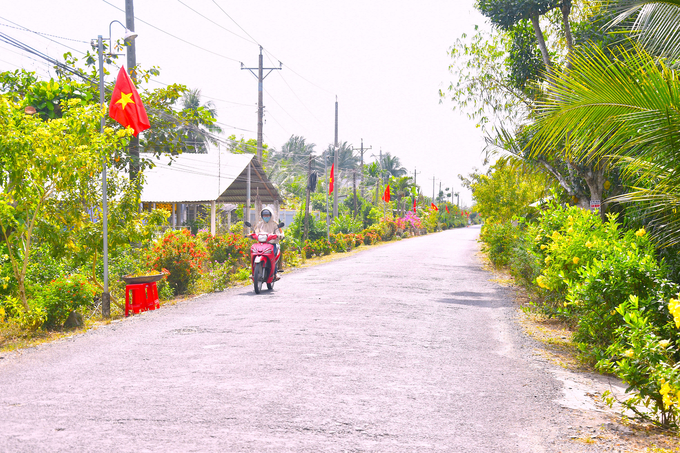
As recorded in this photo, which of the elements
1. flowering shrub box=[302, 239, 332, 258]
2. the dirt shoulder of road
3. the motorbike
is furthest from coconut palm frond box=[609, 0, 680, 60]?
flowering shrub box=[302, 239, 332, 258]

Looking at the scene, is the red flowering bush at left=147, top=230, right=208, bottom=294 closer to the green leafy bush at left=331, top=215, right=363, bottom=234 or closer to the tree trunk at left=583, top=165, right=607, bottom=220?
the tree trunk at left=583, top=165, right=607, bottom=220

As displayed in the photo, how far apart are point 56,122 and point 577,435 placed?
25.5 ft

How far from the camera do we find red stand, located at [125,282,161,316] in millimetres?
10056

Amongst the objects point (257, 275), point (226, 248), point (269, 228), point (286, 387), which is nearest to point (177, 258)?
point (257, 275)

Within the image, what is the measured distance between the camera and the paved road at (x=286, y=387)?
13.3 feet

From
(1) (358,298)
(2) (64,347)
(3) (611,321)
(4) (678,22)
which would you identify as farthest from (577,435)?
(1) (358,298)

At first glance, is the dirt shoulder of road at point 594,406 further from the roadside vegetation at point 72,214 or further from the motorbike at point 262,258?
the roadside vegetation at point 72,214

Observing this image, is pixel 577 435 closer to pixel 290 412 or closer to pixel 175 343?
pixel 290 412

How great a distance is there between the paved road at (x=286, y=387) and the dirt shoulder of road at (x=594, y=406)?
0.60 feet

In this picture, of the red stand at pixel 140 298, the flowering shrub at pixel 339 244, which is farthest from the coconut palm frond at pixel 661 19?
the flowering shrub at pixel 339 244

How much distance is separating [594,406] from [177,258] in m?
9.73

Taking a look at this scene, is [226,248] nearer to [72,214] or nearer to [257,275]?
[257,275]

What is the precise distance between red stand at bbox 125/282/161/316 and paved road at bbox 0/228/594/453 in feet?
Answer: 2.53

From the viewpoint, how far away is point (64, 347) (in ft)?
23.4
